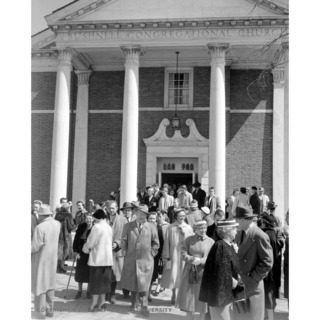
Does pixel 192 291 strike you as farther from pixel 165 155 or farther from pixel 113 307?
pixel 165 155

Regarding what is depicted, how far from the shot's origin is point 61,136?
1923 cm

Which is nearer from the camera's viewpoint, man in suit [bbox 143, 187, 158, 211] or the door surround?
man in suit [bbox 143, 187, 158, 211]

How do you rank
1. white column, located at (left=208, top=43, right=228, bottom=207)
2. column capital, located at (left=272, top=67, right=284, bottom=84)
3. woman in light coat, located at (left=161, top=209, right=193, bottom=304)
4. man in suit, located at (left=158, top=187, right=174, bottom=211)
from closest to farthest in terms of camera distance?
woman in light coat, located at (left=161, top=209, right=193, bottom=304) < man in suit, located at (left=158, top=187, right=174, bottom=211) < white column, located at (left=208, top=43, right=228, bottom=207) < column capital, located at (left=272, top=67, right=284, bottom=84)

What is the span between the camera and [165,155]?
22.2 m

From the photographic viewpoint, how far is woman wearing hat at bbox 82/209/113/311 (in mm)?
9156

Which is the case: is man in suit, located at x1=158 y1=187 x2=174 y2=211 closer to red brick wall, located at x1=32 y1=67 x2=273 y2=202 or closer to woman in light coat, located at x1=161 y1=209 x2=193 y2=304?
woman in light coat, located at x1=161 y1=209 x2=193 y2=304

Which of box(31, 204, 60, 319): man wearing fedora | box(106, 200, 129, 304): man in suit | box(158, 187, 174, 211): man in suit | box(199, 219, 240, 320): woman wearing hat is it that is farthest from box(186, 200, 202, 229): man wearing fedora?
box(199, 219, 240, 320): woman wearing hat

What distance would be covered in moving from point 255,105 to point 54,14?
32.8 feet

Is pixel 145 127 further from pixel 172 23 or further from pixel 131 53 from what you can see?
pixel 172 23

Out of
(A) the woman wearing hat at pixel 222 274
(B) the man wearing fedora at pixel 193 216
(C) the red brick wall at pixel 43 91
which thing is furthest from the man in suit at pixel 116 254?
(C) the red brick wall at pixel 43 91

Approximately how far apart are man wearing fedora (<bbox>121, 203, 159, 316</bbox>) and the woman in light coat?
0.54 m

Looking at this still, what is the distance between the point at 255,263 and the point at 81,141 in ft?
54.8

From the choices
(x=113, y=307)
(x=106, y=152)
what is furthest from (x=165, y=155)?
(x=113, y=307)

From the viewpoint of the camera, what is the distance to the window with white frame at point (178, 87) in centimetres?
2259
